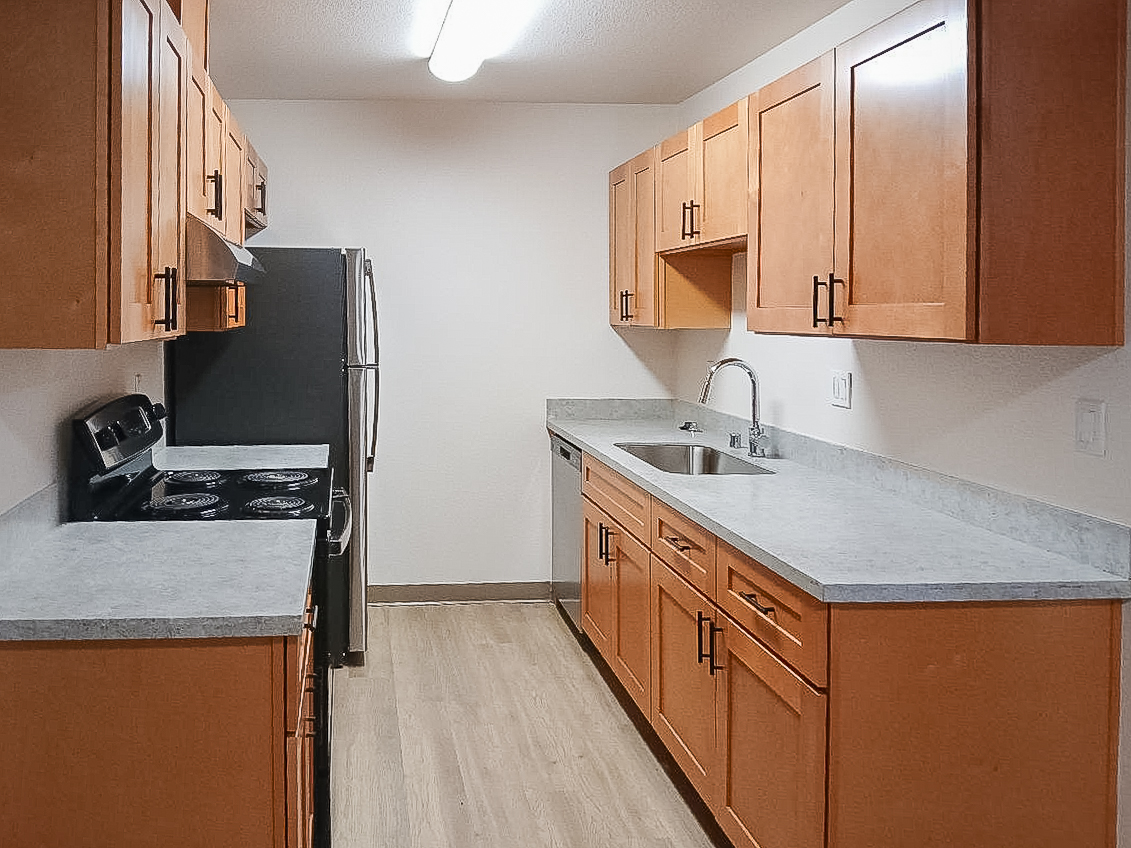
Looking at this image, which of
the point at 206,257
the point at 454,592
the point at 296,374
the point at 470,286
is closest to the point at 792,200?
the point at 206,257

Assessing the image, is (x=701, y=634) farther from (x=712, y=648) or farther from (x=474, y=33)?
(x=474, y=33)

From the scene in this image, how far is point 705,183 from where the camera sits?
4.32 meters

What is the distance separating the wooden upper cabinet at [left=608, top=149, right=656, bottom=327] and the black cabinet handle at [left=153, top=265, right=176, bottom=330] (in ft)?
8.71

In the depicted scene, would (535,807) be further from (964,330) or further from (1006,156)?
(1006,156)

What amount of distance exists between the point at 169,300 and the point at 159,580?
62 cm

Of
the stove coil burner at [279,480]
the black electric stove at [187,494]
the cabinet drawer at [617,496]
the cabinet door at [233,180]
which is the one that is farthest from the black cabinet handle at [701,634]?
the cabinet door at [233,180]

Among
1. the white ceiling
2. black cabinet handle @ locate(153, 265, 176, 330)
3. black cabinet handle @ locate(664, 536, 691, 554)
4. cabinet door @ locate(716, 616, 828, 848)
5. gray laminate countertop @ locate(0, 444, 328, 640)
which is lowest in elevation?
cabinet door @ locate(716, 616, 828, 848)

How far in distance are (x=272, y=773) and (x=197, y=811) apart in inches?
5.7

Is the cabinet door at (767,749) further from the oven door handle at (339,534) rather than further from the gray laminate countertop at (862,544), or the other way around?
the oven door handle at (339,534)

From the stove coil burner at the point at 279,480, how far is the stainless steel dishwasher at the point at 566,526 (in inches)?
58.2

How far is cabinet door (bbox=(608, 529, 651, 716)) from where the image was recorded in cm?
399

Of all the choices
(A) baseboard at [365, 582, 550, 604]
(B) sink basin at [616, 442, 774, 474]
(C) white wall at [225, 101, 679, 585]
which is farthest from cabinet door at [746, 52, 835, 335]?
(A) baseboard at [365, 582, 550, 604]

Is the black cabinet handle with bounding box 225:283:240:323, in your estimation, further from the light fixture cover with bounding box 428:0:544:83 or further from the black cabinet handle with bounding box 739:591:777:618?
the black cabinet handle with bounding box 739:591:777:618

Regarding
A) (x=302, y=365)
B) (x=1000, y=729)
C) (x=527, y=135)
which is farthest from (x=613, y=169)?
(x=1000, y=729)
